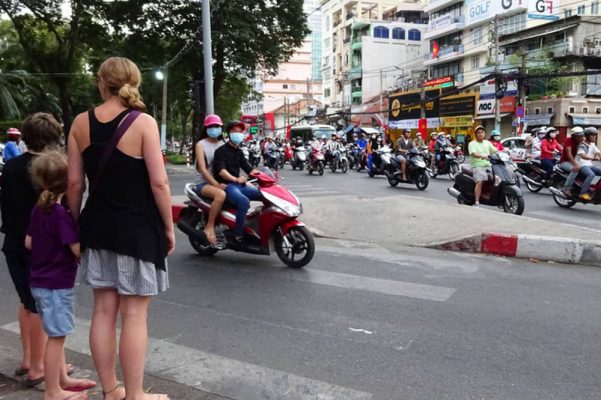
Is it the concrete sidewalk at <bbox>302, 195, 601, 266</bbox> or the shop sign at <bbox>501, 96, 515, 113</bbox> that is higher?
the shop sign at <bbox>501, 96, 515, 113</bbox>

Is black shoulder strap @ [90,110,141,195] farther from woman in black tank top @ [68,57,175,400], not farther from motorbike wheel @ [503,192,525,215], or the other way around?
motorbike wheel @ [503,192,525,215]

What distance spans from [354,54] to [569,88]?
34.4 m

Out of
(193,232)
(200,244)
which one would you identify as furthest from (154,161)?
(200,244)

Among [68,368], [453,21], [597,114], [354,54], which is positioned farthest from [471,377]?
[354,54]

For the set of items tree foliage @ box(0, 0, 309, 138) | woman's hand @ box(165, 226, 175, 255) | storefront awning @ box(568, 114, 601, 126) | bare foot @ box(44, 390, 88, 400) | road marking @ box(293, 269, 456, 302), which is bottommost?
road marking @ box(293, 269, 456, 302)

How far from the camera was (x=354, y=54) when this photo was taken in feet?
215

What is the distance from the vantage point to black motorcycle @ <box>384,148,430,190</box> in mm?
14109

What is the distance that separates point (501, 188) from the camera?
31.4 feet

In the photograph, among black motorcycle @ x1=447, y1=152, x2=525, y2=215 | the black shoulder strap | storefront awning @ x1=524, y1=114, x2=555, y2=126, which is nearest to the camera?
the black shoulder strap

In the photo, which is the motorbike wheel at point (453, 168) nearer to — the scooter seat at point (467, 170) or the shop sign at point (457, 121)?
the scooter seat at point (467, 170)

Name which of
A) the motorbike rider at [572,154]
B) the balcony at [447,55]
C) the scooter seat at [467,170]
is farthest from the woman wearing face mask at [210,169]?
the balcony at [447,55]

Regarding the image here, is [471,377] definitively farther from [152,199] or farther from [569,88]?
[569,88]

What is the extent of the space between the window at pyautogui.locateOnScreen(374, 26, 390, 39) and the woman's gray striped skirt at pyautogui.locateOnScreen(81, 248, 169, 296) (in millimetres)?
64929

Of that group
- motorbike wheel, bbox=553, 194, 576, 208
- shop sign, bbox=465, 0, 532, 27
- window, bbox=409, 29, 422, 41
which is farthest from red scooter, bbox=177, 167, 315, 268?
window, bbox=409, 29, 422, 41
